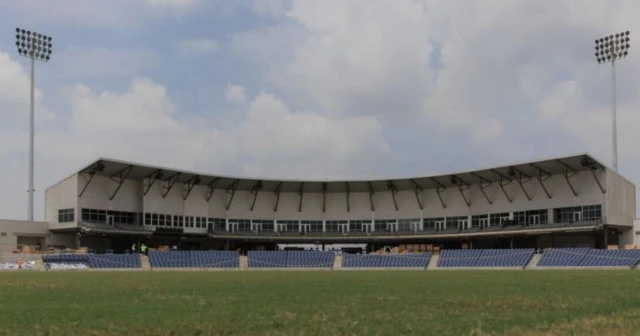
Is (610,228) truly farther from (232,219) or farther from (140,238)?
(140,238)

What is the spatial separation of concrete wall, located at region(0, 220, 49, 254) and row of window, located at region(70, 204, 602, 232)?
2.79 metres

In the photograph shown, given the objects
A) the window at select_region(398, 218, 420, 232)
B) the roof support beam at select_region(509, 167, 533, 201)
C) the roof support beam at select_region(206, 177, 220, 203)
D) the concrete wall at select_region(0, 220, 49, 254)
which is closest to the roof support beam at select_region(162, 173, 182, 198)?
the roof support beam at select_region(206, 177, 220, 203)

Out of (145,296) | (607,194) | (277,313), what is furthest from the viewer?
(607,194)

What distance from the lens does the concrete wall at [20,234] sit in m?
78.9

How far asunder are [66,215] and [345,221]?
43281 mm

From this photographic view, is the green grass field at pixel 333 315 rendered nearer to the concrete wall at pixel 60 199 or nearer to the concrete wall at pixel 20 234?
the concrete wall at pixel 60 199

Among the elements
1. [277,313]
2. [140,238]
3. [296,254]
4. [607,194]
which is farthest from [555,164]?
[277,313]

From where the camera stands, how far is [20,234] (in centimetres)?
8062

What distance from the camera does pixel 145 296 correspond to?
2131 centimetres

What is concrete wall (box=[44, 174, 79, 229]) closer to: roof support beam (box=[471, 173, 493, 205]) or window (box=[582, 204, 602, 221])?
roof support beam (box=[471, 173, 493, 205])

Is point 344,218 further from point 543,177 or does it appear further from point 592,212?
point 592,212

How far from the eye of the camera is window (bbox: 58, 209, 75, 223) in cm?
8175

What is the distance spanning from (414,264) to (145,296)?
53385 millimetres

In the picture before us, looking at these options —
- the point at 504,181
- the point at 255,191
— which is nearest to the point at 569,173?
the point at 504,181
